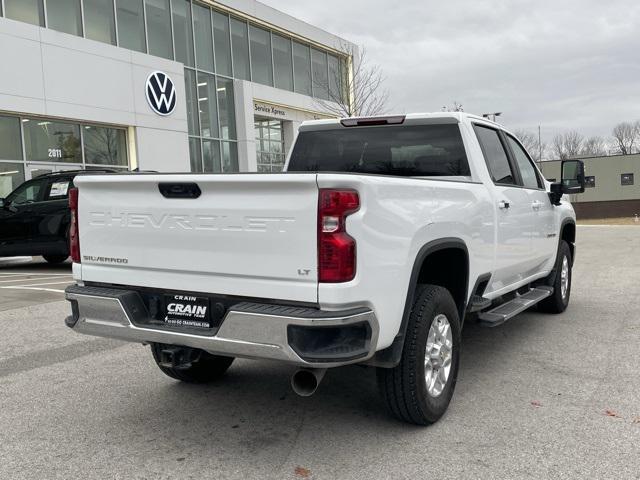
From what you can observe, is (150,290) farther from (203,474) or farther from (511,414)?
(511,414)

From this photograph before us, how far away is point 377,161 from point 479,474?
2.62 metres

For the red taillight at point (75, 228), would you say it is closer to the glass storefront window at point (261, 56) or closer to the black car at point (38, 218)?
the black car at point (38, 218)

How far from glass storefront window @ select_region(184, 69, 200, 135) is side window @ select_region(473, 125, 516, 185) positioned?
17565mm

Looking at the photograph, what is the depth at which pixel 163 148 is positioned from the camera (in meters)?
19.4

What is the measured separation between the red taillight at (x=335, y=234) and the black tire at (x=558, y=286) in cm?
422

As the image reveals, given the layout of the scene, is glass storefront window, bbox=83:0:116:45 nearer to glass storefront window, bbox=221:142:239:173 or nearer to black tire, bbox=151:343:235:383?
glass storefront window, bbox=221:142:239:173

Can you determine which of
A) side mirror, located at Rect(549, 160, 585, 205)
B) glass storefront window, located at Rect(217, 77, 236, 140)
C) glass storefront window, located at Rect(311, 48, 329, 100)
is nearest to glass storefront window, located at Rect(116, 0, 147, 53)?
glass storefront window, located at Rect(217, 77, 236, 140)

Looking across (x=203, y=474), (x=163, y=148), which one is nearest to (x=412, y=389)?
(x=203, y=474)

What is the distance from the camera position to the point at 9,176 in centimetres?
1521

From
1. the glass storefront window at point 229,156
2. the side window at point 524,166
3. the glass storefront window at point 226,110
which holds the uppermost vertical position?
the glass storefront window at point 226,110

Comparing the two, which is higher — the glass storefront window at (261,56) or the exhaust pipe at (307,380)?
the glass storefront window at (261,56)

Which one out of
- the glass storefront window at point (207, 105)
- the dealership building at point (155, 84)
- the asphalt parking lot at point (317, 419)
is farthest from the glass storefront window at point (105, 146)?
the asphalt parking lot at point (317, 419)

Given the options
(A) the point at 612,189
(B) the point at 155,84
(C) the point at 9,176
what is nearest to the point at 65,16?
(B) the point at 155,84

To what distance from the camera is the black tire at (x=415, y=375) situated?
343cm
